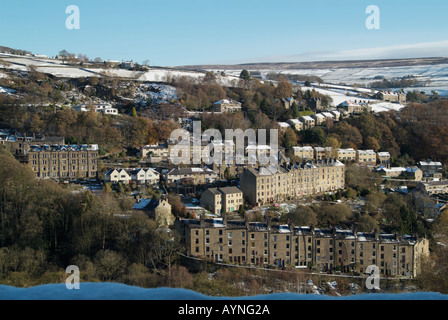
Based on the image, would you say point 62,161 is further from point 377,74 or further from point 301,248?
point 377,74

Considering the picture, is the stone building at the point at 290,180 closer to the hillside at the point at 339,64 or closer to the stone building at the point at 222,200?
the stone building at the point at 222,200

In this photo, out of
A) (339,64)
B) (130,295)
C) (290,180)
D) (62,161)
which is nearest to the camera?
(130,295)

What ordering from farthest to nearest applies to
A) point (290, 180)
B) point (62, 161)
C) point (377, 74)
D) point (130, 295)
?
point (377, 74) < point (290, 180) < point (62, 161) < point (130, 295)

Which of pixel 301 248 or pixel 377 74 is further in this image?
pixel 377 74

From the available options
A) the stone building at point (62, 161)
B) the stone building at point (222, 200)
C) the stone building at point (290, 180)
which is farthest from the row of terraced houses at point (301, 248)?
the stone building at point (62, 161)

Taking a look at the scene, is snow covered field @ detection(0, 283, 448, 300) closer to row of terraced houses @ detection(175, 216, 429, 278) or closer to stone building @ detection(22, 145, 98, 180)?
row of terraced houses @ detection(175, 216, 429, 278)

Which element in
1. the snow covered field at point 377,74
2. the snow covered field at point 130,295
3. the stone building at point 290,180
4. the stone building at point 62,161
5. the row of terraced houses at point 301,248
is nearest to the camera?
the snow covered field at point 130,295

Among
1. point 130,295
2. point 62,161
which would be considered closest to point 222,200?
point 62,161

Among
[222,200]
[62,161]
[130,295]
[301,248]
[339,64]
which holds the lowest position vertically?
[301,248]

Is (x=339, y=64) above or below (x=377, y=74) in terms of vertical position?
above

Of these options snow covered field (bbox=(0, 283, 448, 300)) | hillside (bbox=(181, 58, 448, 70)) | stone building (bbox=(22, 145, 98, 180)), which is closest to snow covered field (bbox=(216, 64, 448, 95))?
hillside (bbox=(181, 58, 448, 70))

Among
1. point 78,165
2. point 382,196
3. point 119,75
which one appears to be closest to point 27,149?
point 78,165
